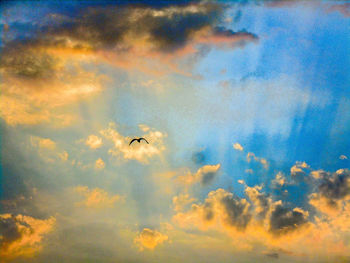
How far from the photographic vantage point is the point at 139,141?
4178 inches
